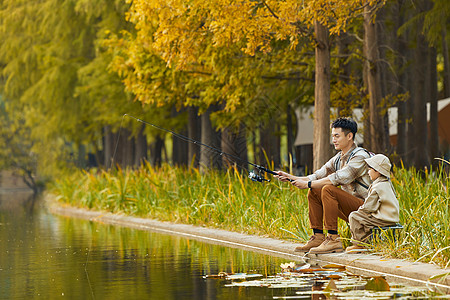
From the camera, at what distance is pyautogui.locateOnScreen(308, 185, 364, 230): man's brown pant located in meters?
13.0

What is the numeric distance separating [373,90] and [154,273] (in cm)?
1044

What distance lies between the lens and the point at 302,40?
71.4 ft

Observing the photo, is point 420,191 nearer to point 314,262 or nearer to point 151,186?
point 314,262

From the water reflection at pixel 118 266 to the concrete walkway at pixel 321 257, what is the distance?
47 centimetres

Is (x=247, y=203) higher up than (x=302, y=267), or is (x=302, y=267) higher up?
(x=247, y=203)

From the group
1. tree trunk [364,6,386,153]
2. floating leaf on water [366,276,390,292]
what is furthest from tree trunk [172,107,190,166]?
floating leaf on water [366,276,390,292]

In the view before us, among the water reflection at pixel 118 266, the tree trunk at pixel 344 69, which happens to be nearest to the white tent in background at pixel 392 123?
the tree trunk at pixel 344 69

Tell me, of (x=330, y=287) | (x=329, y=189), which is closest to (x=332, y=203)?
(x=329, y=189)

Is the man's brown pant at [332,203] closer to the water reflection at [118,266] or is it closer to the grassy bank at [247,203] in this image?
the grassy bank at [247,203]

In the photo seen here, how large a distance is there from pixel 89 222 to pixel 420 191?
1140 cm

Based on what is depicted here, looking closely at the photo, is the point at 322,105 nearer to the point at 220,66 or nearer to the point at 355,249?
the point at 220,66

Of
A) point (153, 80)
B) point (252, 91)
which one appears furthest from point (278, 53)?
point (153, 80)

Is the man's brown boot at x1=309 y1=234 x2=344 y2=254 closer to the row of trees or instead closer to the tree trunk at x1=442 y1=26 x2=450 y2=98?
the row of trees

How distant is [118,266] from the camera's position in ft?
43.4
